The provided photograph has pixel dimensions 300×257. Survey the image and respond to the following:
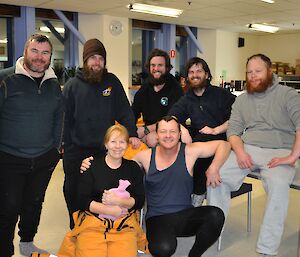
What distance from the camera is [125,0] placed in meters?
6.04

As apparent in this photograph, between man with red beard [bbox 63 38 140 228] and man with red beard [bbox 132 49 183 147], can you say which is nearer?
man with red beard [bbox 63 38 140 228]

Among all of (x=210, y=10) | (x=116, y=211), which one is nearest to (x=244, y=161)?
(x=116, y=211)

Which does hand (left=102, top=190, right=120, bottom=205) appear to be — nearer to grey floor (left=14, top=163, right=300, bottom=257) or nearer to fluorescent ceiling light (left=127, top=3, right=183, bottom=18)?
grey floor (left=14, top=163, right=300, bottom=257)

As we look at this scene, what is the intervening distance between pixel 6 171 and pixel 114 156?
673 mm

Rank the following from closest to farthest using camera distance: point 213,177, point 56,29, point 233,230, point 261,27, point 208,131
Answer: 1. point 213,177
2. point 208,131
3. point 233,230
4. point 56,29
5. point 261,27

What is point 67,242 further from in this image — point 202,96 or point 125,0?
point 125,0

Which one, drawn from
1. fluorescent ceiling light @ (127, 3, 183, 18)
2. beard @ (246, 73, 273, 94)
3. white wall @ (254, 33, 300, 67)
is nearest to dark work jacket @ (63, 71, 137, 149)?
beard @ (246, 73, 273, 94)

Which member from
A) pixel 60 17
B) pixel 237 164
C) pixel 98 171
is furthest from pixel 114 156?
pixel 60 17

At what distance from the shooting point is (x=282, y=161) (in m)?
2.41

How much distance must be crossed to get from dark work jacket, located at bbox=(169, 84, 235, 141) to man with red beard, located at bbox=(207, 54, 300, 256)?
0.72ft

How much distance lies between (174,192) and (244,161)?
22.1 inches

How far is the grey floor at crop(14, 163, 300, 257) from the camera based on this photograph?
2729mm

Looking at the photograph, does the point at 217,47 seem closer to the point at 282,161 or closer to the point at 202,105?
the point at 202,105

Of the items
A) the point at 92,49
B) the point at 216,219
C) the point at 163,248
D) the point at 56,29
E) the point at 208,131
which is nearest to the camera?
the point at 163,248
